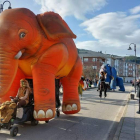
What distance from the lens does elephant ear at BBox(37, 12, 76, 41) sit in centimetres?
586

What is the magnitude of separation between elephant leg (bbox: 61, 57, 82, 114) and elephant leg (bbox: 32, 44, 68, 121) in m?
1.56

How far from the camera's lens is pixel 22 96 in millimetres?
6180

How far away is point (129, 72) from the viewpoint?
123062mm

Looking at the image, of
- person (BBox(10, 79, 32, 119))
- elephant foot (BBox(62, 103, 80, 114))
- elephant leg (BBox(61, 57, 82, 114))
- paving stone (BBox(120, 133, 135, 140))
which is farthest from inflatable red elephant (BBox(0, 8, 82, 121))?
paving stone (BBox(120, 133, 135, 140))

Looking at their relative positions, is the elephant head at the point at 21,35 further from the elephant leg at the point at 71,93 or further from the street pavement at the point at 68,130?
the elephant leg at the point at 71,93

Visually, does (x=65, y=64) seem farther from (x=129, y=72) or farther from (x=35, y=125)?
(x=129, y=72)

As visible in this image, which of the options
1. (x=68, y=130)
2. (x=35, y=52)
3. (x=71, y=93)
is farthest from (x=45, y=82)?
(x=71, y=93)

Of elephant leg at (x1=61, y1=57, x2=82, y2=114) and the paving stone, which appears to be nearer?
the paving stone

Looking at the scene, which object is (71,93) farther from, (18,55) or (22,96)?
(18,55)

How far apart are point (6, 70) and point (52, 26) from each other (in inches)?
77.1

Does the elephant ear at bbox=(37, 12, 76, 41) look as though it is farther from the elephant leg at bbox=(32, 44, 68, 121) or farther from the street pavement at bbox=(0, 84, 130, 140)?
the street pavement at bbox=(0, 84, 130, 140)

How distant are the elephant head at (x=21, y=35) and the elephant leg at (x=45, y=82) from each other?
351mm

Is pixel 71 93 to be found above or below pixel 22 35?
below

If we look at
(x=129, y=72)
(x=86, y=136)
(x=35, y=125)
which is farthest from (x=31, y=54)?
(x=129, y=72)
